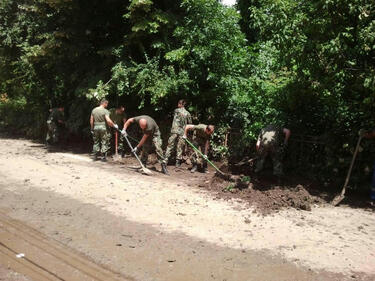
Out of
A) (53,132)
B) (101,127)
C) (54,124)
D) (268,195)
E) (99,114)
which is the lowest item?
(268,195)

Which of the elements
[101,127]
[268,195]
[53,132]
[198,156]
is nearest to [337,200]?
[268,195]

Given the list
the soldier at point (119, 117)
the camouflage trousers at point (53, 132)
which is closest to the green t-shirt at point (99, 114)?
the soldier at point (119, 117)

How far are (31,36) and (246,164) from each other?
1027 centimetres

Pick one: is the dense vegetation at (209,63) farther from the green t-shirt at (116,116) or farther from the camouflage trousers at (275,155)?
the camouflage trousers at (275,155)

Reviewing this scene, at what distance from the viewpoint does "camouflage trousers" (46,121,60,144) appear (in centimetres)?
1416

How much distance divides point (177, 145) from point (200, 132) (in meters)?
1.05

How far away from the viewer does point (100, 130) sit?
1115 centimetres

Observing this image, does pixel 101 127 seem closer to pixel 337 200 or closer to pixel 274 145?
pixel 274 145

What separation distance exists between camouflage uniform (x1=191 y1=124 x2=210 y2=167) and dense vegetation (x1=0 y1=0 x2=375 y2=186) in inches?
21.4

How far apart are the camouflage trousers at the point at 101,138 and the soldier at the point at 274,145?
501cm

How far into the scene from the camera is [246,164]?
9391 millimetres

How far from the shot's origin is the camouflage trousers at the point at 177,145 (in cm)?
1049

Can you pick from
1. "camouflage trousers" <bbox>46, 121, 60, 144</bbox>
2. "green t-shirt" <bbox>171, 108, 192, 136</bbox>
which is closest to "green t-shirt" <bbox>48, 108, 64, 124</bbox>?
"camouflage trousers" <bbox>46, 121, 60, 144</bbox>

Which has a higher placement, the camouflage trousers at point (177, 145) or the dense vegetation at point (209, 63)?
the dense vegetation at point (209, 63)
